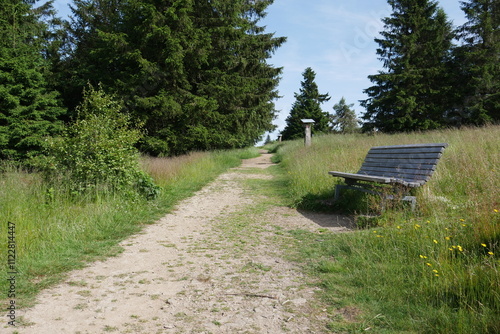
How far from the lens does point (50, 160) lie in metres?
6.52

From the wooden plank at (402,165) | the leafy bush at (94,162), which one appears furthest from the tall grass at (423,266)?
the leafy bush at (94,162)

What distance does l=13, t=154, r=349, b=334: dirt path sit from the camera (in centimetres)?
242

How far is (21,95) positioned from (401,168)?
19752 mm

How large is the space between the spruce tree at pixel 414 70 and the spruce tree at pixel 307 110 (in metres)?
19.3

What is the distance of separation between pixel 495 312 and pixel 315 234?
2820mm

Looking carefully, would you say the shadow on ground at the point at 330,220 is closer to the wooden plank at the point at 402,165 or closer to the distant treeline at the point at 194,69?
the wooden plank at the point at 402,165

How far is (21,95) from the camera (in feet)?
56.6

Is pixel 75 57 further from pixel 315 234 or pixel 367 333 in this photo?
pixel 367 333

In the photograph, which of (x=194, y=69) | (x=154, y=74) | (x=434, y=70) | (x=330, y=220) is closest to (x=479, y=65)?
(x=434, y=70)

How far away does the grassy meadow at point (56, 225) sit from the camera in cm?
340

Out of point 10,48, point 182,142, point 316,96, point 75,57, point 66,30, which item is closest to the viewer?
point 182,142

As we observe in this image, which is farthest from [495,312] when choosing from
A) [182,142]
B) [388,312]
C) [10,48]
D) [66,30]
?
[66,30]

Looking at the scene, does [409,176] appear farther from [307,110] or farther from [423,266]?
[307,110]

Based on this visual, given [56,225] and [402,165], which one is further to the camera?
[402,165]
